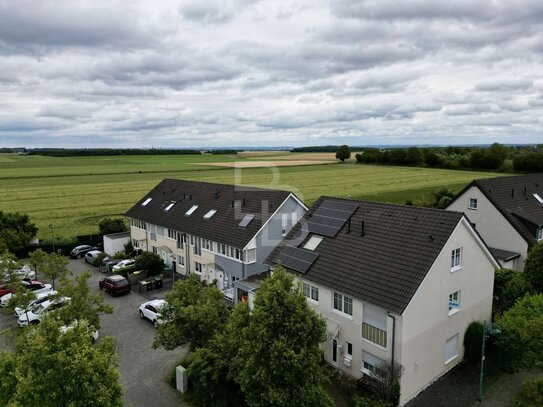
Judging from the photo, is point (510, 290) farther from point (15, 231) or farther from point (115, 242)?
point (15, 231)

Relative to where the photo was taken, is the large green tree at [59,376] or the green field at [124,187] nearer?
the large green tree at [59,376]

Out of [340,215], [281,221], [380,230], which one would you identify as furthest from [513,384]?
[281,221]

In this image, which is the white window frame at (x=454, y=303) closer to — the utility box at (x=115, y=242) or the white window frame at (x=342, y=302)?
the white window frame at (x=342, y=302)

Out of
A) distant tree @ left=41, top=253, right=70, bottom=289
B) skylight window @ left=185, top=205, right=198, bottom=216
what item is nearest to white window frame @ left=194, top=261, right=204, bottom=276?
skylight window @ left=185, top=205, right=198, bottom=216

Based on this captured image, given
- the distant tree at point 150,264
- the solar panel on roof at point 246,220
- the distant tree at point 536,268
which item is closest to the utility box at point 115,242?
the distant tree at point 150,264

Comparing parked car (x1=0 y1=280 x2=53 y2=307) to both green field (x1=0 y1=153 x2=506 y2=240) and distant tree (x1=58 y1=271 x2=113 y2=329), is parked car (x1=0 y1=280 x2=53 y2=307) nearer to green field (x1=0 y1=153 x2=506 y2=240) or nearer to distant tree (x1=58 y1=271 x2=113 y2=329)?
distant tree (x1=58 y1=271 x2=113 y2=329)

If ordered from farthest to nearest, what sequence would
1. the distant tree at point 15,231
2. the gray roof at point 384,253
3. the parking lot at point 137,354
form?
1. the distant tree at point 15,231
2. the parking lot at point 137,354
3. the gray roof at point 384,253

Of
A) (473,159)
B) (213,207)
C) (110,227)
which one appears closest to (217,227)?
(213,207)
